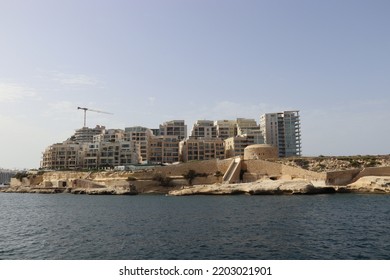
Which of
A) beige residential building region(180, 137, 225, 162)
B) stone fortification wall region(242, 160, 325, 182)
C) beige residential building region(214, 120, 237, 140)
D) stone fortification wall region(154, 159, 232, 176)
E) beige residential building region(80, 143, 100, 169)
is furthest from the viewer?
beige residential building region(214, 120, 237, 140)

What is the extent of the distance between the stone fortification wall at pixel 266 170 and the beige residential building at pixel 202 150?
3497 cm

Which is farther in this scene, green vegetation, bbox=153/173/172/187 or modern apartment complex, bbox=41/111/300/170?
modern apartment complex, bbox=41/111/300/170

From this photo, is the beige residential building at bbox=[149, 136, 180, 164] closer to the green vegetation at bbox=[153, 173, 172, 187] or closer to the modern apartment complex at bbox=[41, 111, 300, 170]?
the modern apartment complex at bbox=[41, 111, 300, 170]

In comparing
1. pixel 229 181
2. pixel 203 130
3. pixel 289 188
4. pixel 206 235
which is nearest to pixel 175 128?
pixel 203 130

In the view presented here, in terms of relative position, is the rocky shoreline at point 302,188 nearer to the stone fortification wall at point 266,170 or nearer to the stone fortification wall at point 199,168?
the stone fortification wall at point 266,170

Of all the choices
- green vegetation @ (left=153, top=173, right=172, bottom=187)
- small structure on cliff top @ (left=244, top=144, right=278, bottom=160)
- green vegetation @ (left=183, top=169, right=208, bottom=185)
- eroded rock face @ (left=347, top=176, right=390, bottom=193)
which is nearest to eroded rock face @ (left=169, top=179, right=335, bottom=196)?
eroded rock face @ (left=347, top=176, right=390, bottom=193)

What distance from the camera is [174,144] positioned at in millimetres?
116000

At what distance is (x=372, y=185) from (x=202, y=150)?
5665cm

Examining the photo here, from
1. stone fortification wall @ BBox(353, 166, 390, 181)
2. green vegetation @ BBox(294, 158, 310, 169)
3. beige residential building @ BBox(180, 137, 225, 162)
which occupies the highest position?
beige residential building @ BBox(180, 137, 225, 162)

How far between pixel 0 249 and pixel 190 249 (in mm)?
12104

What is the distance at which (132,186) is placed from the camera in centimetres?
7788

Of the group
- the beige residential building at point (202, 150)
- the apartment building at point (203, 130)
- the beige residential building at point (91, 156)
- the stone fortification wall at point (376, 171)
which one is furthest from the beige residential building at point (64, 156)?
the stone fortification wall at point (376, 171)

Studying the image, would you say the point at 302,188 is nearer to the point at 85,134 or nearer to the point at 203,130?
the point at 203,130

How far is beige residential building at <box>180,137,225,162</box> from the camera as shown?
361 ft
